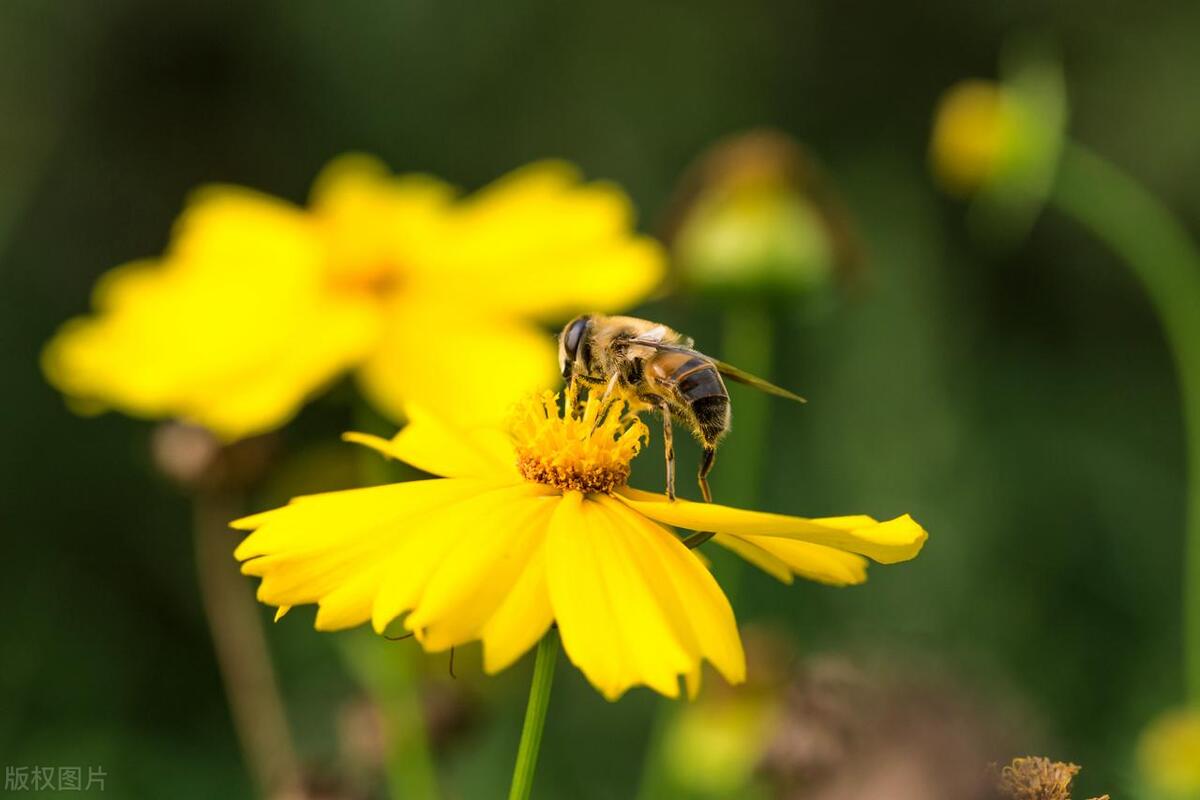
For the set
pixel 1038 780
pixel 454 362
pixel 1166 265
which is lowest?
pixel 1038 780

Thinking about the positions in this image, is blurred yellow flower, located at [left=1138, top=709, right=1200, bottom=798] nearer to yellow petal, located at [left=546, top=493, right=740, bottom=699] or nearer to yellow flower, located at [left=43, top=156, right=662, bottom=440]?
yellow flower, located at [left=43, top=156, right=662, bottom=440]

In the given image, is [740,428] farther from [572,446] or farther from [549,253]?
[572,446]

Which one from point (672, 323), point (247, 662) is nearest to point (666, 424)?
point (247, 662)

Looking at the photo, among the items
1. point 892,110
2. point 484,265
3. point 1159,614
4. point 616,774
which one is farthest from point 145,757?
point 892,110

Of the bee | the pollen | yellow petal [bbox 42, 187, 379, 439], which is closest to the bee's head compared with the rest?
the bee

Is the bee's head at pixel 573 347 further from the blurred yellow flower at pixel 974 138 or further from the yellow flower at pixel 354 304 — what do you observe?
the blurred yellow flower at pixel 974 138

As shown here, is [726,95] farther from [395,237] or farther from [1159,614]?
[395,237]
